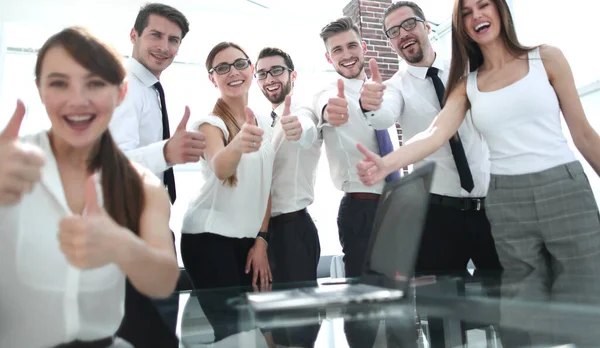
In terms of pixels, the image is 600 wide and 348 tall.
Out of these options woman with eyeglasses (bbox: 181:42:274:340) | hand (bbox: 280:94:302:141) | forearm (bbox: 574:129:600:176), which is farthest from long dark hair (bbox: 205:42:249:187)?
forearm (bbox: 574:129:600:176)

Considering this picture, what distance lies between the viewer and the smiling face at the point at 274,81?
191 centimetres

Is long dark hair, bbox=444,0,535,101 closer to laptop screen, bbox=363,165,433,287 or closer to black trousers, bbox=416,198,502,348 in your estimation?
black trousers, bbox=416,198,502,348

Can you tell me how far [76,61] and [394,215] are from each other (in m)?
0.68

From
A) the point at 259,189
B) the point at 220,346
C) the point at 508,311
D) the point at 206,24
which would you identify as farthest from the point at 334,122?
the point at 206,24

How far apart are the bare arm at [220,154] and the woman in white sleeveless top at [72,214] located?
62 cm

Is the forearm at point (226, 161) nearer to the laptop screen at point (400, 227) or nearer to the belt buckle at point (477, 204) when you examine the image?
the laptop screen at point (400, 227)

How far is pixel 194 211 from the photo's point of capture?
1.55 m

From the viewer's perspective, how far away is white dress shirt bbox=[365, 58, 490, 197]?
5.41ft

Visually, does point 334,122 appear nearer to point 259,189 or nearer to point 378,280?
point 259,189

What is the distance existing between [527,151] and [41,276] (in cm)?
119

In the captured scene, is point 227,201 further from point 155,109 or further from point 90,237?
point 90,237

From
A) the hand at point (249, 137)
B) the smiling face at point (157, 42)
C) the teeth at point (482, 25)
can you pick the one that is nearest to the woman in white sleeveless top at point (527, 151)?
A: the teeth at point (482, 25)

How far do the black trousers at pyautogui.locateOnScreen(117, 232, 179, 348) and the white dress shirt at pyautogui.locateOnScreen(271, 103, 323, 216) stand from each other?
107 centimetres

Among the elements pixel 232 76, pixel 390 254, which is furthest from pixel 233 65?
pixel 390 254
